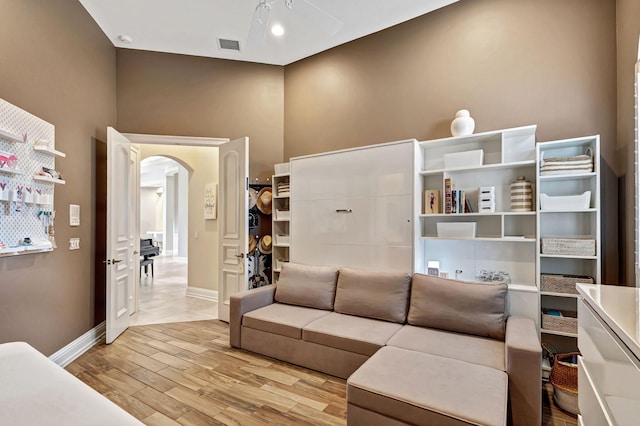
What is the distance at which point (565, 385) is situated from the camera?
7.38 ft

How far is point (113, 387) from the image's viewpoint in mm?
2549

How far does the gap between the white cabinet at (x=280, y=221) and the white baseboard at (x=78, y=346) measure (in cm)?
203

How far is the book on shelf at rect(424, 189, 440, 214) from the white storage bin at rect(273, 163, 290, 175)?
1.86 metres

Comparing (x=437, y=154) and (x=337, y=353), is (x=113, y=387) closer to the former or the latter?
(x=337, y=353)

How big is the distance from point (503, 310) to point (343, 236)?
65.8 inches

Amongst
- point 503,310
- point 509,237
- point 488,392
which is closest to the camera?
point 488,392

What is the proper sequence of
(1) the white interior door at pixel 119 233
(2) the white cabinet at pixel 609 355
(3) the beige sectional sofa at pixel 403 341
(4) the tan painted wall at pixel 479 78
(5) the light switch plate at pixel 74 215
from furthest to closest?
(1) the white interior door at pixel 119 233 → (5) the light switch plate at pixel 74 215 → (4) the tan painted wall at pixel 479 78 → (3) the beige sectional sofa at pixel 403 341 → (2) the white cabinet at pixel 609 355

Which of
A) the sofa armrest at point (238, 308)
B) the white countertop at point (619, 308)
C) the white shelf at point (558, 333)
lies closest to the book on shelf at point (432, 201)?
the white shelf at point (558, 333)

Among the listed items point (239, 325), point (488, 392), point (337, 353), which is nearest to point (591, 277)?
point (488, 392)

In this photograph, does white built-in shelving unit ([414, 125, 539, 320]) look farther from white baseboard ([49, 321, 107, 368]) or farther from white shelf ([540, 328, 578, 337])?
white baseboard ([49, 321, 107, 368])

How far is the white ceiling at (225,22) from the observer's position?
3326mm

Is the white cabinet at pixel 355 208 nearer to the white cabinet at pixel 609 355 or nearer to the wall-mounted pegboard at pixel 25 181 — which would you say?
the white cabinet at pixel 609 355

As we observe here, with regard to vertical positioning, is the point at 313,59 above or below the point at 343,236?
above

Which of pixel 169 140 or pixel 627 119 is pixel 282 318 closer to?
pixel 169 140
